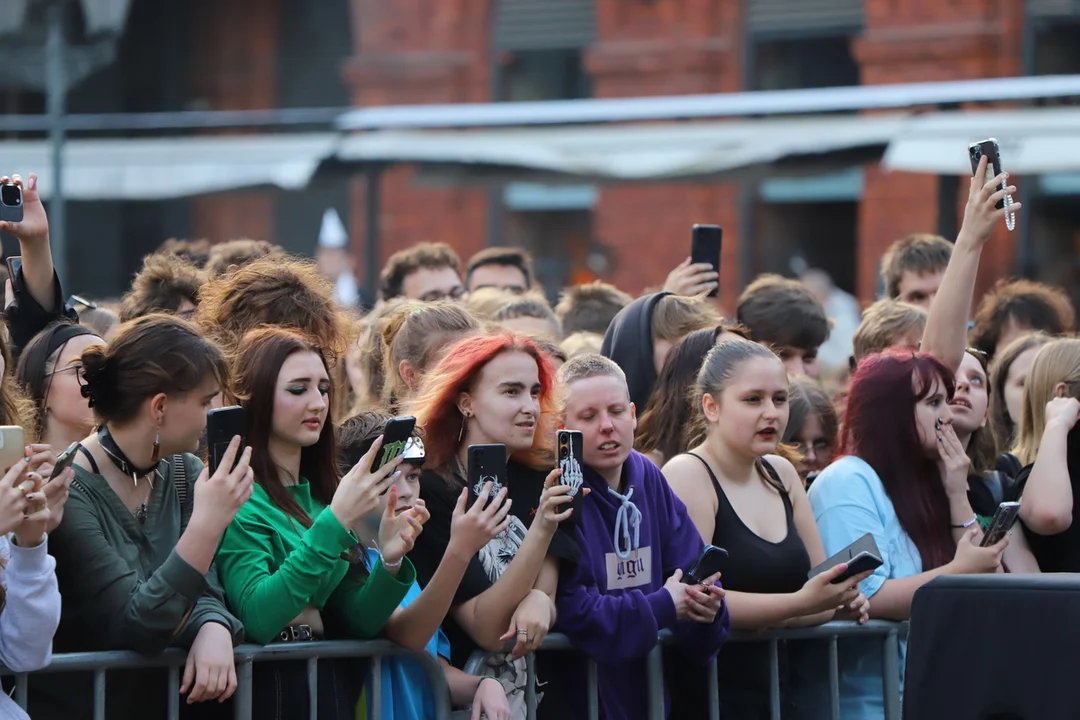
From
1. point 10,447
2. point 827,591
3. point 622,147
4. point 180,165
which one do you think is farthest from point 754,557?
point 180,165

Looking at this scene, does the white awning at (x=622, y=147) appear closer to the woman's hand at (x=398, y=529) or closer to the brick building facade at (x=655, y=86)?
the brick building facade at (x=655, y=86)

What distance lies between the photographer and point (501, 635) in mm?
4512

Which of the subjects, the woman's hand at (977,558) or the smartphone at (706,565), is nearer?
the smartphone at (706,565)

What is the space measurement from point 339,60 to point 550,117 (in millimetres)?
5009

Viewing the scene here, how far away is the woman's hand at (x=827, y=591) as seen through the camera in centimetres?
479

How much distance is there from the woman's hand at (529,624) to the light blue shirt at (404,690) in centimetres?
26

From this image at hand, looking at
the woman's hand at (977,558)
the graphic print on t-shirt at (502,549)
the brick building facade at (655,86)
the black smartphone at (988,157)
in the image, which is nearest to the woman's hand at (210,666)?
the graphic print on t-shirt at (502,549)

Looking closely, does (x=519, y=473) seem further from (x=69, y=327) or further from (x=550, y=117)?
(x=550, y=117)

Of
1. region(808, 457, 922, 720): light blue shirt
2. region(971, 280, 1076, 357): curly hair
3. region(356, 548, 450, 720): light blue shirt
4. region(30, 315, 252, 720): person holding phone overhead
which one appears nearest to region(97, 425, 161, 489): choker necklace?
region(30, 315, 252, 720): person holding phone overhead

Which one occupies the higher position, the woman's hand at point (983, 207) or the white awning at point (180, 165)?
the white awning at point (180, 165)

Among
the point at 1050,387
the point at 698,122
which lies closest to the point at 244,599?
the point at 1050,387

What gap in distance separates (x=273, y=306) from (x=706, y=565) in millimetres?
1543

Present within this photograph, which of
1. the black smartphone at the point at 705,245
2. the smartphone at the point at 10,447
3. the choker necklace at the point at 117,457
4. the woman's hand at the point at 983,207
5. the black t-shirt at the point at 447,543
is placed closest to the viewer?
the smartphone at the point at 10,447

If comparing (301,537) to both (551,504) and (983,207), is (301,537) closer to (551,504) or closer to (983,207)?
(551,504)
